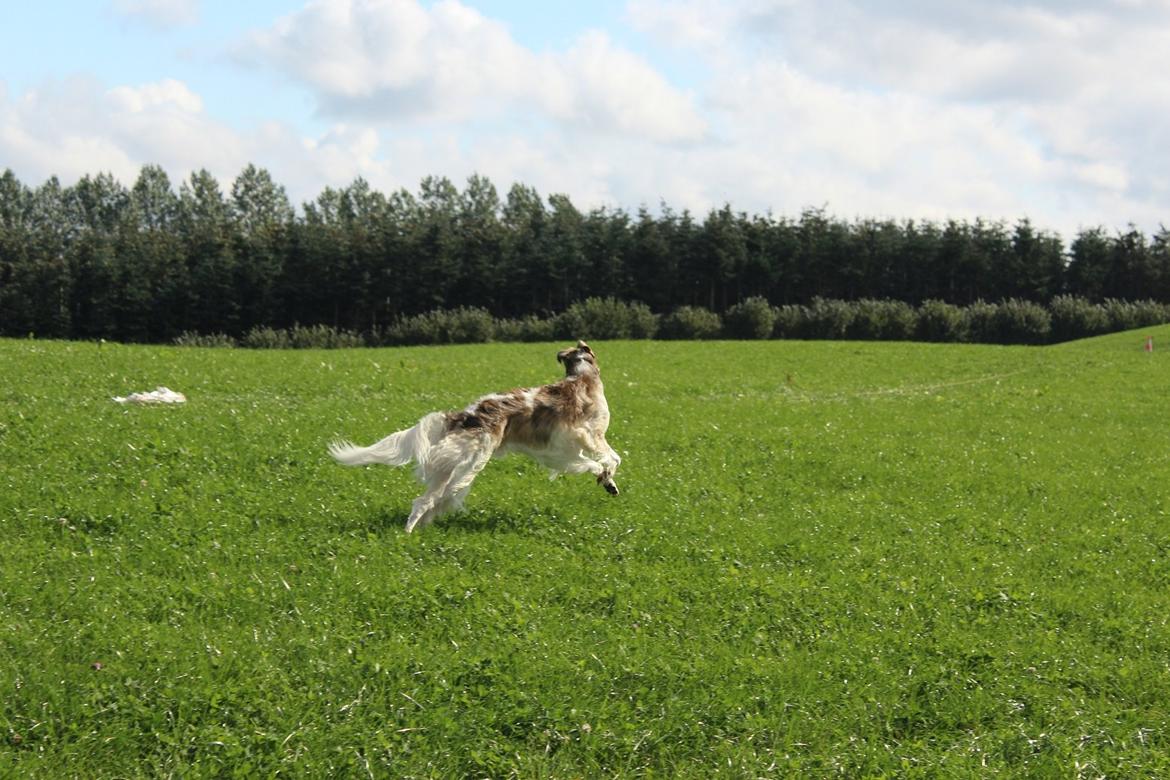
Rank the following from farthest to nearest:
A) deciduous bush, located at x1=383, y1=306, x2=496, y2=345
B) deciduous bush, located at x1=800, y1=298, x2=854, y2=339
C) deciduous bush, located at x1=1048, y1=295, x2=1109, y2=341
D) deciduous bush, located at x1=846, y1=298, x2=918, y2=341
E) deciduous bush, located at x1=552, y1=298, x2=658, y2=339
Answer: deciduous bush, located at x1=1048, y1=295, x2=1109, y2=341 < deciduous bush, located at x1=800, y1=298, x2=854, y2=339 < deciduous bush, located at x1=846, y1=298, x2=918, y2=341 < deciduous bush, located at x1=552, y1=298, x2=658, y2=339 < deciduous bush, located at x1=383, y1=306, x2=496, y2=345

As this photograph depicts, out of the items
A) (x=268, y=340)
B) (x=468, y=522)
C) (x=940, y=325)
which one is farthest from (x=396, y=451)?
(x=268, y=340)

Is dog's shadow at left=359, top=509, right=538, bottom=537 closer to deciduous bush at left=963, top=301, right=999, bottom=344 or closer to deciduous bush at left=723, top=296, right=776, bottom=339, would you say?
deciduous bush at left=723, top=296, right=776, bottom=339

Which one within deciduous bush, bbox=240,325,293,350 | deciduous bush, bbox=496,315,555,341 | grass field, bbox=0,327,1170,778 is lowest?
grass field, bbox=0,327,1170,778

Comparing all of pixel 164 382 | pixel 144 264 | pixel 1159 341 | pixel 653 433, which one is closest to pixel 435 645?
pixel 653 433

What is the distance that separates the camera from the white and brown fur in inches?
442

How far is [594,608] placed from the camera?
379 inches

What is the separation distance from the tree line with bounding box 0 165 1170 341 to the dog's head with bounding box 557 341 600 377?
61062 millimetres

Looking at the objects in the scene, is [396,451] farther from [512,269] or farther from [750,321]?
[512,269]

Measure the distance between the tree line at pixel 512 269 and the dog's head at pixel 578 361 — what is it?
61.1 metres

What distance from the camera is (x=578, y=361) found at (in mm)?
13070

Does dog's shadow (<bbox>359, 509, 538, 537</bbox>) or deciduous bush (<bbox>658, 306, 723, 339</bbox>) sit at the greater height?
deciduous bush (<bbox>658, 306, 723, 339</bbox>)

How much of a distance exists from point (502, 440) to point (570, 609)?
289 centimetres

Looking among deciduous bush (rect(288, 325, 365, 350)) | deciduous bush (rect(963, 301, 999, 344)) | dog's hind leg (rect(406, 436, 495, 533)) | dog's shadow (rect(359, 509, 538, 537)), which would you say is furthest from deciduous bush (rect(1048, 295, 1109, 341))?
dog's hind leg (rect(406, 436, 495, 533))

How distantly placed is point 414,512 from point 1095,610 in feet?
23.6
